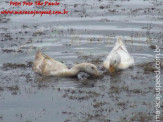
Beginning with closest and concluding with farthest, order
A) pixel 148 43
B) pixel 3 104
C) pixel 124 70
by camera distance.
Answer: pixel 3 104 < pixel 124 70 < pixel 148 43

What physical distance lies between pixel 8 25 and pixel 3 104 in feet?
34.5

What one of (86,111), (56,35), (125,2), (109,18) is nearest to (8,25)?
(56,35)

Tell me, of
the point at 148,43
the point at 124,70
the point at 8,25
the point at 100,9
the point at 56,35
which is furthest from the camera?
the point at 100,9

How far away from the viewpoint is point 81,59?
1914 cm

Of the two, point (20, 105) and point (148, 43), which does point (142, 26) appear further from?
point (20, 105)

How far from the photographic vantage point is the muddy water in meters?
14.0

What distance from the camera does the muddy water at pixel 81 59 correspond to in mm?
14027

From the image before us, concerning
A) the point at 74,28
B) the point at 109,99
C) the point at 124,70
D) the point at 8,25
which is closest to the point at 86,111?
the point at 109,99

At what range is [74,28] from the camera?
77.6ft

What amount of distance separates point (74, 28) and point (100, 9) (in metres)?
4.29

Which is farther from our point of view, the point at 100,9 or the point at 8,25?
the point at 100,9

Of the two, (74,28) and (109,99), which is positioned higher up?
(74,28)

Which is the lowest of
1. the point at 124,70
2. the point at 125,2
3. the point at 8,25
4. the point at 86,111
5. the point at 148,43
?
the point at 86,111

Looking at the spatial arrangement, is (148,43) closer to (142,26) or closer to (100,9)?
(142,26)
